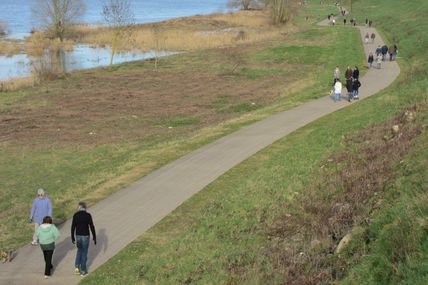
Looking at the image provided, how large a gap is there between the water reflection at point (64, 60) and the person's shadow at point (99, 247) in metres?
34.0

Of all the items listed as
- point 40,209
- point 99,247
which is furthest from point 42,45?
point 99,247

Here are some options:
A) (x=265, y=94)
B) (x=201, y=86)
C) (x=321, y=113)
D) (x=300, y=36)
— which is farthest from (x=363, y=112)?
(x=300, y=36)

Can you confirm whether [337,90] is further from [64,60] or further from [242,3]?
[242,3]

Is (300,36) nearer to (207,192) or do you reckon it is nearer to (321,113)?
(321,113)

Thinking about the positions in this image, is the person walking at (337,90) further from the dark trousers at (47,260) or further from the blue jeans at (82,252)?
the dark trousers at (47,260)

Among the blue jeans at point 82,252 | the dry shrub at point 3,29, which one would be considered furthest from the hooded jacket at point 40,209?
the dry shrub at point 3,29

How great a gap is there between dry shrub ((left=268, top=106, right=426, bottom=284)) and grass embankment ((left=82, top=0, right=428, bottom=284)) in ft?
0.09

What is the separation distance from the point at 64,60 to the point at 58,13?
15.2 m

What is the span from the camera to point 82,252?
10906 millimetres

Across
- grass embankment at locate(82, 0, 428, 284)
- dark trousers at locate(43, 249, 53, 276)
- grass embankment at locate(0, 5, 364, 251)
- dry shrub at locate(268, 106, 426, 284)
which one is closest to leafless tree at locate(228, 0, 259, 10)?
grass embankment at locate(0, 5, 364, 251)

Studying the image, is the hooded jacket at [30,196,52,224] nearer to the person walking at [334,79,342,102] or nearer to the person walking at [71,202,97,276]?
the person walking at [71,202,97,276]

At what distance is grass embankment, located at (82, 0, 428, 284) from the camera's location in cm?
892

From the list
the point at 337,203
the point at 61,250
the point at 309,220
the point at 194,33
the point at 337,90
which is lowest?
the point at 61,250

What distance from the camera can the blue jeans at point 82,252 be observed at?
35.7ft
